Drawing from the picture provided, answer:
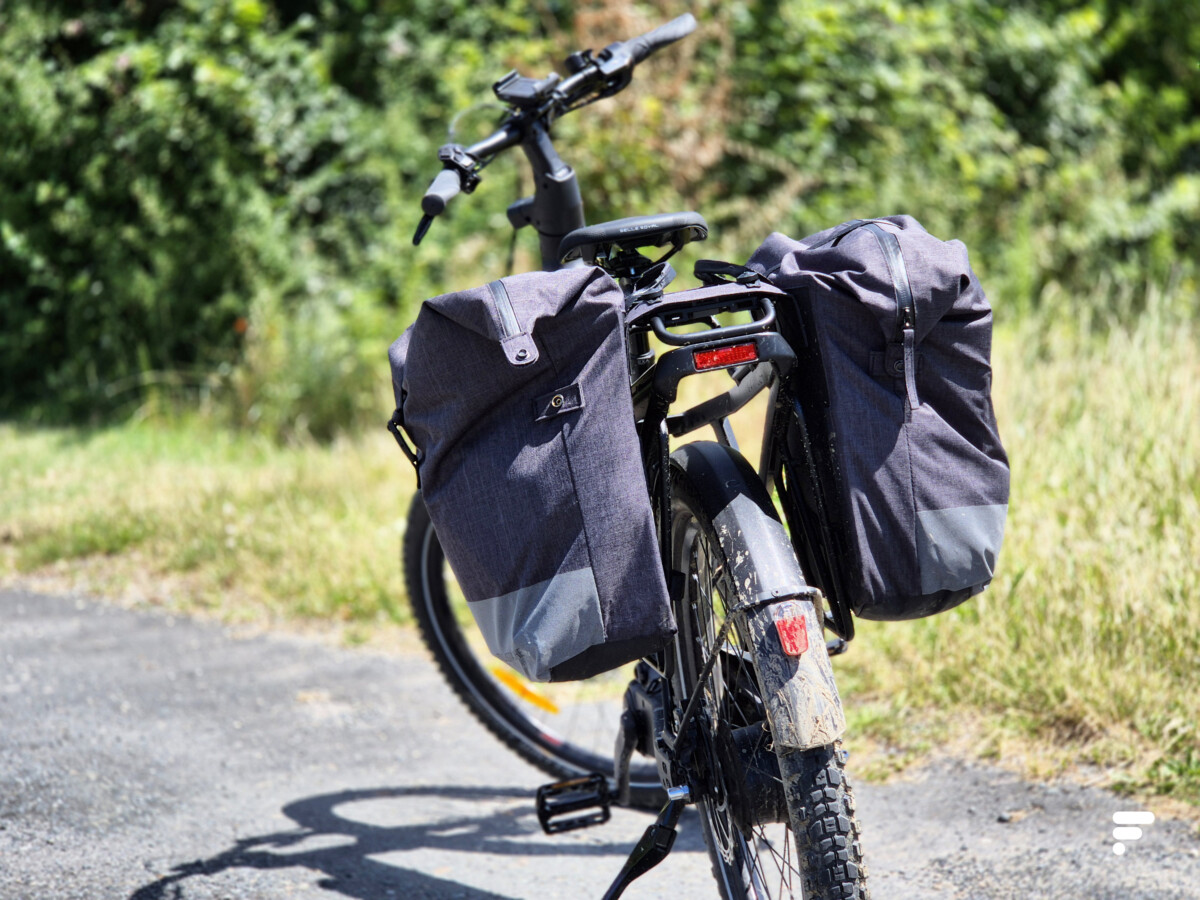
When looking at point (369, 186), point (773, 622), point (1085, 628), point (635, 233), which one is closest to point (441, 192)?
point (635, 233)

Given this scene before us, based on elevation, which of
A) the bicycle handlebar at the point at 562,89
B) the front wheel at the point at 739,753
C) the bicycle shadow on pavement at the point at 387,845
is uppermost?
the bicycle handlebar at the point at 562,89

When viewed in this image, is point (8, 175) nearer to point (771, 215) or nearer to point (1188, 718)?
point (771, 215)

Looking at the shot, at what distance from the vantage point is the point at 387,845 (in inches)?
102

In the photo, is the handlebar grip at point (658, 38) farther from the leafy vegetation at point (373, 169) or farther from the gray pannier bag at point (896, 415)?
the leafy vegetation at point (373, 169)

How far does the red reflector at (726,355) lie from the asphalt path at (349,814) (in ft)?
3.99

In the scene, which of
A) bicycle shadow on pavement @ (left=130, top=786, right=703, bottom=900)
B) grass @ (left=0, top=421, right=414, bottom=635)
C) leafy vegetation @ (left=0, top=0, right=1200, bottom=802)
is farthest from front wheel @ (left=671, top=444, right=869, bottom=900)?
leafy vegetation @ (left=0, top=0, right=1200, bottom=802)

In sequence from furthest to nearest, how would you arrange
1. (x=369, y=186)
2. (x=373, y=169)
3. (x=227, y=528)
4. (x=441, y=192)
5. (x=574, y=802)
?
(x=369, y=186), (x=373, y=169), (x=227, y=528), (x=574, y=802), (x=441, y=192)

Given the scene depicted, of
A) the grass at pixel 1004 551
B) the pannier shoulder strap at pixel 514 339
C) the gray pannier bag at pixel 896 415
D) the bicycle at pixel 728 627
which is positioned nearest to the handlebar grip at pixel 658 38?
the bicycle at pixel 728 627

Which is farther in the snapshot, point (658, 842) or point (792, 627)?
point (658, 842)

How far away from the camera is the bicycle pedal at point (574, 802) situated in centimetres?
236

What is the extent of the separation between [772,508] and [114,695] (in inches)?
97.5

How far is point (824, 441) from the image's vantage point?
5.86ft

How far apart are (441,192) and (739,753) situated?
122 cm

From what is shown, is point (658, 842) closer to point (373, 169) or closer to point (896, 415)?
point (896, 415)
